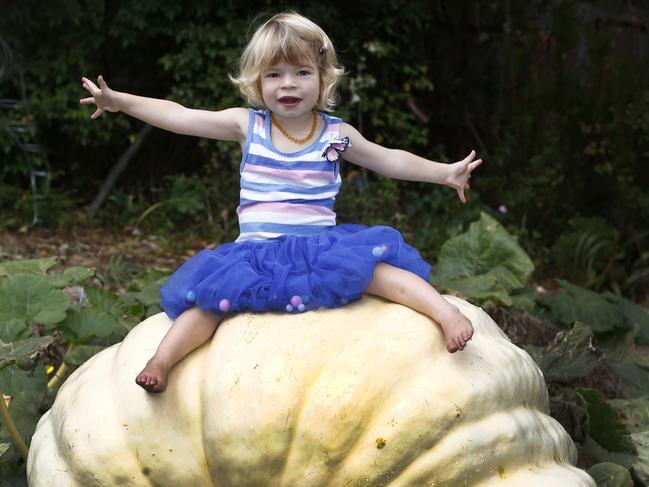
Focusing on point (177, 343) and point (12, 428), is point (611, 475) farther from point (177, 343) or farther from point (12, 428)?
point (12, 428)

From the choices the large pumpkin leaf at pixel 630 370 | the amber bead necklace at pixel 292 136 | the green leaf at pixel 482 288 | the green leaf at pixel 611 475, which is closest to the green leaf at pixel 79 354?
the amber bead necklace at pixel 292 136

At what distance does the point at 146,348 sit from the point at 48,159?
5.29 metres

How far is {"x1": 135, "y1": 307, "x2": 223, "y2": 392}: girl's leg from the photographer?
1999 millimetres

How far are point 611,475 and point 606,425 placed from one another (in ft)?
0.78

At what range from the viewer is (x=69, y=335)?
3004 mm

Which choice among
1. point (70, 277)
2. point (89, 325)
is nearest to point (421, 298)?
point (89, 325)

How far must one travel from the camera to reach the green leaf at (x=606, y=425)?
8.57 ft

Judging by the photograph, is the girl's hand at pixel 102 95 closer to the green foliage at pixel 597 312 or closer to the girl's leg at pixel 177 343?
the girl's leg at pixel 177 343

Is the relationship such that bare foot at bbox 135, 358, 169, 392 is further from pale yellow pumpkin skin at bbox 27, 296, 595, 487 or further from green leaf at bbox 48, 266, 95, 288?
green leaf at bbox 48, 266, 95, 288

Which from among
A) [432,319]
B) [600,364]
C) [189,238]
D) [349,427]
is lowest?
[189,238]

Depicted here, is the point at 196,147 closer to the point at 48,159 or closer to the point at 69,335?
the point at 48,159

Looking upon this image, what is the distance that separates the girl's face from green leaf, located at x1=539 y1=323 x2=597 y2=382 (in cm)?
116

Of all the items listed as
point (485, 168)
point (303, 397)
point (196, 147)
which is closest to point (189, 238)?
point (196, 147)

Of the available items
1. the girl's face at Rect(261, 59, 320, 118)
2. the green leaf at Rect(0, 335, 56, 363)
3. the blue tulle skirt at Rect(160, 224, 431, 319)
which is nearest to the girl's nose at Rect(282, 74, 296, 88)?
the girl's face at Rect(261, 59, 320, 118)
